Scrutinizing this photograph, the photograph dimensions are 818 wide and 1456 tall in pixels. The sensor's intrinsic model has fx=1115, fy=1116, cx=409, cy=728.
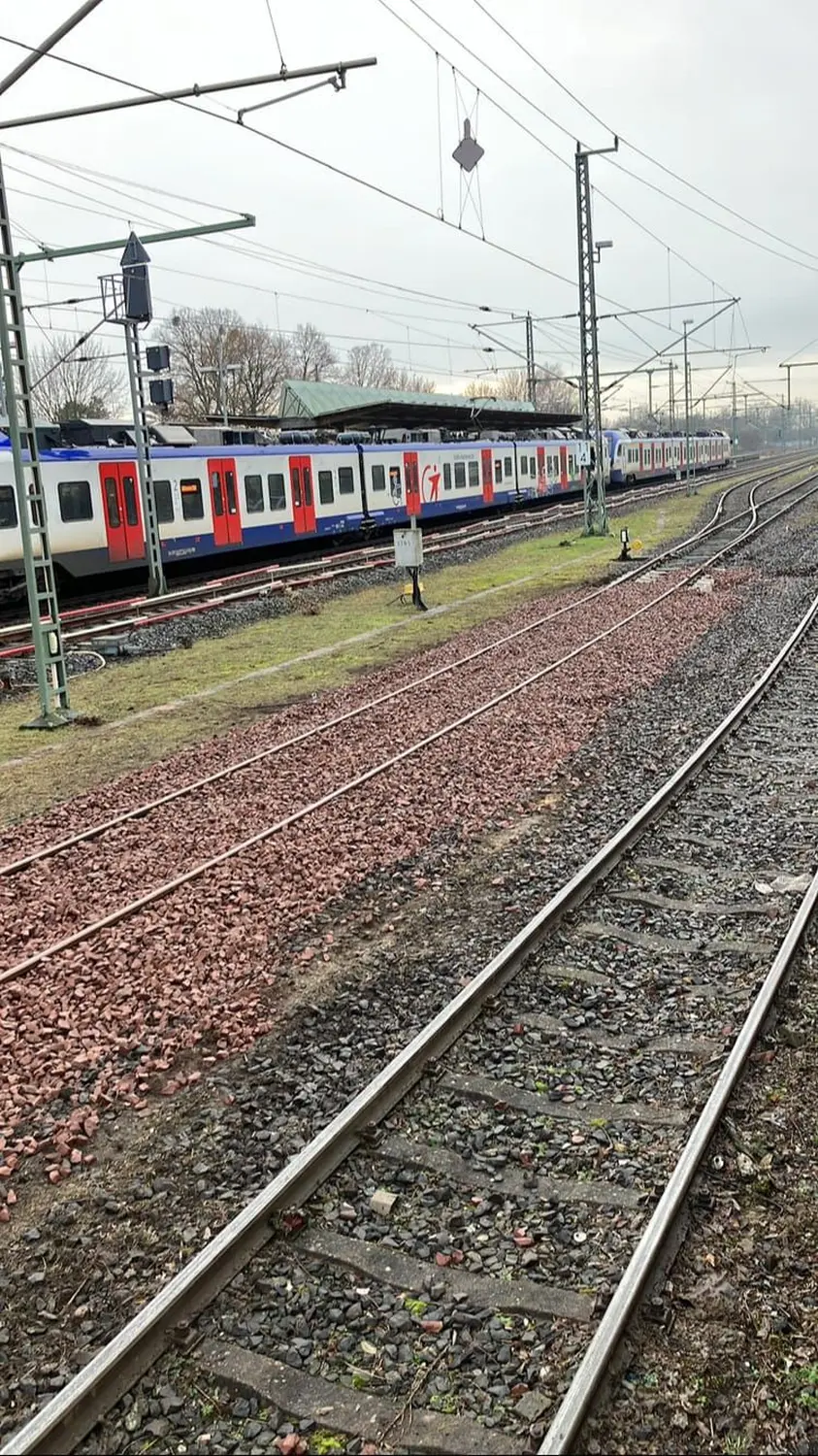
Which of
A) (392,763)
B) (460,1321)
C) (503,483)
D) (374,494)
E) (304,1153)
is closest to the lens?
(460,1321)

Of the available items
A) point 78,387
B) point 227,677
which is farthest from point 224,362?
point 227,677

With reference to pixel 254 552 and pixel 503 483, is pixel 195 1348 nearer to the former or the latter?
pixel 254 552

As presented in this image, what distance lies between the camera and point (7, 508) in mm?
20062

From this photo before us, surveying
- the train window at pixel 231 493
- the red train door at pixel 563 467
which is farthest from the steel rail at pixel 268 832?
the red train door at pixel 563 467

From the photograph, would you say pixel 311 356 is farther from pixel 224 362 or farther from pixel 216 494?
pixel 216 494

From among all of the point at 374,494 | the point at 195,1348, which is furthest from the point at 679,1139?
the point at 374,494

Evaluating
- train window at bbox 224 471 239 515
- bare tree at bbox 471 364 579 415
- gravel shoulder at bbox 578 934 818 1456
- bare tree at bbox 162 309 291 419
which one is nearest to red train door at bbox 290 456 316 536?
train window at bbox 224 471 239 515

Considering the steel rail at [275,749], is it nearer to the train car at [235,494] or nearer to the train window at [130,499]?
the train car at [235,494]

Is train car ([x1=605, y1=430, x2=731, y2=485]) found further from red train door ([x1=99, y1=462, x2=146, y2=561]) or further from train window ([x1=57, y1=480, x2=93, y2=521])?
train window ([x1=57, y1=480, x2=93, y2=521])

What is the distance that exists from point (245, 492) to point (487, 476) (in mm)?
15578

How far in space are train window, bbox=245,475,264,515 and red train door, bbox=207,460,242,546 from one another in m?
0.38

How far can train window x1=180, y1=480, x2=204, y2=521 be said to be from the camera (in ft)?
81.8

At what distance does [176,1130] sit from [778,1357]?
288 cm

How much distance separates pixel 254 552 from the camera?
30109mm
